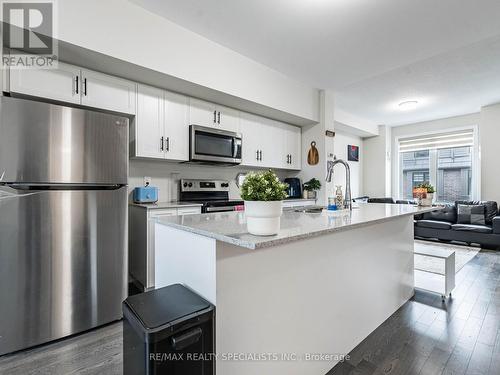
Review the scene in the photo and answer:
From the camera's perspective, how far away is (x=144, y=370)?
0.93 meters

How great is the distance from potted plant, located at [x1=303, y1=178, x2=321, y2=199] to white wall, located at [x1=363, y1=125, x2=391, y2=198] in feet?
10.4

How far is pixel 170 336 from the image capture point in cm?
93

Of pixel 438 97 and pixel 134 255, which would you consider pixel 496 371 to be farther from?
pixel 438 97

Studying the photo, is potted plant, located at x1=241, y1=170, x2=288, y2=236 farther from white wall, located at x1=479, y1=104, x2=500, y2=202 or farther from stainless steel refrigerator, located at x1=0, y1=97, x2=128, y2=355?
white wall, located at x1=479, y1=104, x2=500, y2=202

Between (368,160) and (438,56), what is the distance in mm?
3832

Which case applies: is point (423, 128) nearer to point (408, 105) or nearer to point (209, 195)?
point (408, 105)

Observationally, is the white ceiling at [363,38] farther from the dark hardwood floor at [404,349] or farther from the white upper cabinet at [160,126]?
the dark hardwood floor at [404,349]

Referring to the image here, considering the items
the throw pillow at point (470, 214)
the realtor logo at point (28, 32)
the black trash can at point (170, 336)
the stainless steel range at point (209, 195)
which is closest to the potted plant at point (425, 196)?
the stainless steel range at point (209, 195)

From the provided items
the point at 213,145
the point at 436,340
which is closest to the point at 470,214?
the point at 436,340

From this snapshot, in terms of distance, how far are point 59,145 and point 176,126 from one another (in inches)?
50.1

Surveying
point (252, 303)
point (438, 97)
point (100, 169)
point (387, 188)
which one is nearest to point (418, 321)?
point (252, 303)

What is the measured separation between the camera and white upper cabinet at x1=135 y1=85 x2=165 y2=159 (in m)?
2.63

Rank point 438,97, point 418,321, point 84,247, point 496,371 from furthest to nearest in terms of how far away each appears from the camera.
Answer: point 438,97
point 418,321
point 84,247
point 496,371

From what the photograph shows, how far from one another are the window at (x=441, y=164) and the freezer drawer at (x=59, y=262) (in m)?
6.79
